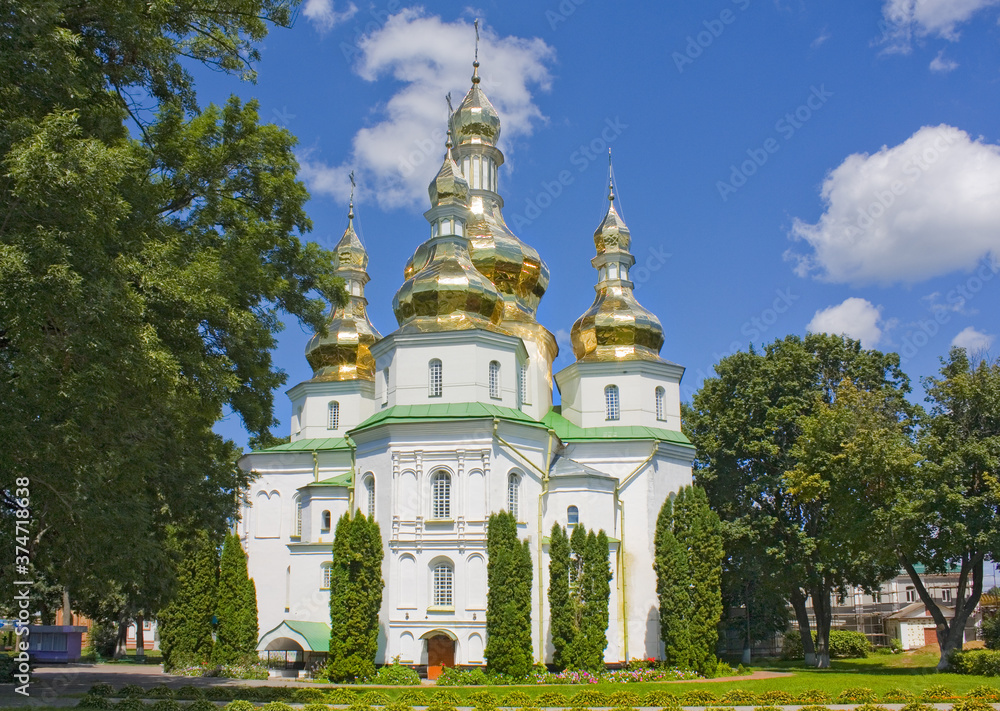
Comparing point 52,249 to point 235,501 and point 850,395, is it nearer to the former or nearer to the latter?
point 235,501

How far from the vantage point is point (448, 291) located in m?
30.4

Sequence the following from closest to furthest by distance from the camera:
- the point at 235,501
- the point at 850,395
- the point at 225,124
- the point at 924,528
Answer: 1. the point at 225,124
2. the point at 235,501
3. the point at 924,528
4. the point at 850,395

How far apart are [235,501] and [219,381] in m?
4.97

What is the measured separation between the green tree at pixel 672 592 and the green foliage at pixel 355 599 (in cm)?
935

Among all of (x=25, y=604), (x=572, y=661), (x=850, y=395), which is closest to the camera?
(x=25, y=604)

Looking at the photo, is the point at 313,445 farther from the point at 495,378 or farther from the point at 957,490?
the point at 957,490

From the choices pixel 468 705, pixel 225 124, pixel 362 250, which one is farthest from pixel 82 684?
pixel 362 250

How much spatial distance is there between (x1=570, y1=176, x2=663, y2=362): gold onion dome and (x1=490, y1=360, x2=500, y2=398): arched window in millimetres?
5829

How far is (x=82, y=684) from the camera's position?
2472 centimetres

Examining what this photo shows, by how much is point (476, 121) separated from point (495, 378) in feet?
53.2

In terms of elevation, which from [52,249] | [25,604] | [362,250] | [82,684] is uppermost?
[362,250]

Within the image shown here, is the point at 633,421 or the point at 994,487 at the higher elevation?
the point at 633,421

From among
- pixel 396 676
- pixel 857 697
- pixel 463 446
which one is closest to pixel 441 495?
pixel 463 446

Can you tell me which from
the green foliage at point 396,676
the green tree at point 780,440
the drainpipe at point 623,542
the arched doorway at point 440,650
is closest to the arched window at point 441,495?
the arched doorway at point 440,650
